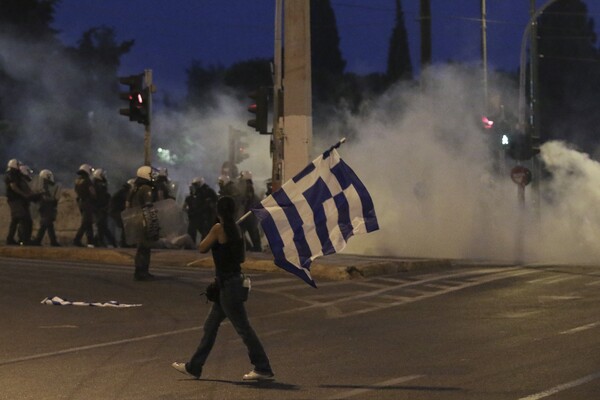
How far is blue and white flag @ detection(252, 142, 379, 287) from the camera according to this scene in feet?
30.3

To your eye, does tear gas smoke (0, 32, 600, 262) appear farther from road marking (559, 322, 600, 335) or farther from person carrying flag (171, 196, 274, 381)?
person carrying flag (171, 196, 274, 381)

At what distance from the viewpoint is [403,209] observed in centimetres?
2527

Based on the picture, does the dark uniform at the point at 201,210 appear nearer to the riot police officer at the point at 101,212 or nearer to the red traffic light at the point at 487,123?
the riot police officer at the point at 101,212

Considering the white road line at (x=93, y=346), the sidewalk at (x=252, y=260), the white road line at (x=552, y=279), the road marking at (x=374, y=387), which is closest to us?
the road marking at (x=374, y=387)

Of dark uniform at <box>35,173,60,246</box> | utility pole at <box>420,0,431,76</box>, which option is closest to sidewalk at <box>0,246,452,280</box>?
dark uniform at <box>35,173,60,246</box>

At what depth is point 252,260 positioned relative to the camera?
62.1 feet

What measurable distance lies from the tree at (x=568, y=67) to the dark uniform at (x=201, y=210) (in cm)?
4548

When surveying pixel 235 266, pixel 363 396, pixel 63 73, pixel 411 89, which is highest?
pixel 63 73

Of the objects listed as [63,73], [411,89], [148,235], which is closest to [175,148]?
[63,73]

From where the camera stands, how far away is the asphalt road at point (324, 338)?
8.47m

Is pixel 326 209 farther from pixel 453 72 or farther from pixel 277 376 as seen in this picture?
pixel 453 72

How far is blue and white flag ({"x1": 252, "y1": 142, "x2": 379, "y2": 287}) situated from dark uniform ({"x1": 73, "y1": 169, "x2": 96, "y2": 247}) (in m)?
13.8

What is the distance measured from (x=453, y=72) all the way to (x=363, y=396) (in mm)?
24121

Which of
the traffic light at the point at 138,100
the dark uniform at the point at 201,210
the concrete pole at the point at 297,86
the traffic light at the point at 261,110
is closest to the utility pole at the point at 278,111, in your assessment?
the traffic light at the point at 261,110
